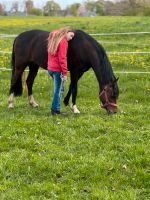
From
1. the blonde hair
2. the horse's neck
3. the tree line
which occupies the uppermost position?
the blonde hair

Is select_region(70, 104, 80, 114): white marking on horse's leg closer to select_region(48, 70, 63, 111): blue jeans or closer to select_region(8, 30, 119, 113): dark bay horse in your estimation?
select_region(8, 30, 119, 113): dark bay horse

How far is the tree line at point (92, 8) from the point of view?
47781mm

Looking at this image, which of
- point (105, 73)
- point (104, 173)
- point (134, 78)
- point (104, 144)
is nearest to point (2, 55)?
point (134, 78)

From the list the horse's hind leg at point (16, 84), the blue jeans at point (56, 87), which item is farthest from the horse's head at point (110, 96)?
the horse's hind leg at point (16, 84)

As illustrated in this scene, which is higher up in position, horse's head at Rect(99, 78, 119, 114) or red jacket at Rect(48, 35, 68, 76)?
red jacket at Rect(48, 35, 68, 76)

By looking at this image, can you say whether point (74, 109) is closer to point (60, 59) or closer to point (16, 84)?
point (60, 59)

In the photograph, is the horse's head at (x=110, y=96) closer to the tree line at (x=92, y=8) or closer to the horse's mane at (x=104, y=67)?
the horse's mane at (x=104, y=67)

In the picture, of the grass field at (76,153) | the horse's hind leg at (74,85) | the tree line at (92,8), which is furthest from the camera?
the tree line at (92,8)

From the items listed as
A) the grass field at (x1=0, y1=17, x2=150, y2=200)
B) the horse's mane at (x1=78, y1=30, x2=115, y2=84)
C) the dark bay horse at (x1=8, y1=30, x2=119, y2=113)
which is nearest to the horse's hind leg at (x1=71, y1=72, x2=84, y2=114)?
the dark bay horse at (x1=8, y1=30, x2=119, y2=113)

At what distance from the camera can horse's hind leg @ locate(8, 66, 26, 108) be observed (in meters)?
9.16

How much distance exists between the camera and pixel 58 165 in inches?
223

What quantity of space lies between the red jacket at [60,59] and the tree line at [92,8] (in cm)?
3684

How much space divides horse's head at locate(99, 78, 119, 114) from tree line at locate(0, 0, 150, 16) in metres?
36.6

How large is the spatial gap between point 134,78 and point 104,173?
6.68 meters
